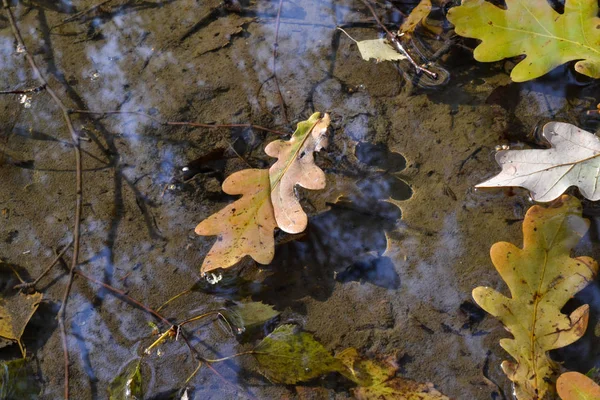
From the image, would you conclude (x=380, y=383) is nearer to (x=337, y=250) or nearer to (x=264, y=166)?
(x=337, y=250)

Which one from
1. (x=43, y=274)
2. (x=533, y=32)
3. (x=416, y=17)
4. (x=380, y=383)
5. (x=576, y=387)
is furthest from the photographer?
(x=416, y=17)

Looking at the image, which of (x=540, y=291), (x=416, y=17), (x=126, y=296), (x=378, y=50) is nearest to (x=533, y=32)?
(x=416, y=17)

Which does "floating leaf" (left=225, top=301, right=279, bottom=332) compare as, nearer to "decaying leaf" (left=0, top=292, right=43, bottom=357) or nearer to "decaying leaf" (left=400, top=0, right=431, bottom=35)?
"decaying leaf" (left=0, top=292, right=43, bottom=357)

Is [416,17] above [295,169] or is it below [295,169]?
above

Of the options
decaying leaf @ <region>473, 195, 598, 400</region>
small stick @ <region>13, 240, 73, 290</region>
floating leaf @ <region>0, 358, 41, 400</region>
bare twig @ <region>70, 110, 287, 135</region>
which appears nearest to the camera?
decaying leaf @ <region>473, 195, 598, 400</region>

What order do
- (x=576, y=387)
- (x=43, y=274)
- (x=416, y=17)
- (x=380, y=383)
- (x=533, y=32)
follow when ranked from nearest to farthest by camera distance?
(x=576, y=387) → (x=380, y=383) → (x=43, y=274) → (x=533, y=32) → (x=416, y=17)

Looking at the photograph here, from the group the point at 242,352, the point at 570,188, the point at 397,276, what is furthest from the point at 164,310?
the point at 570,188

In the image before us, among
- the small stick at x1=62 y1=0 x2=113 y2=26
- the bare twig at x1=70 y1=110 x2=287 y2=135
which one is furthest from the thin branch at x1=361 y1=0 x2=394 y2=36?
the small stick at x1=62 y1=0 x2=113 y2=26
